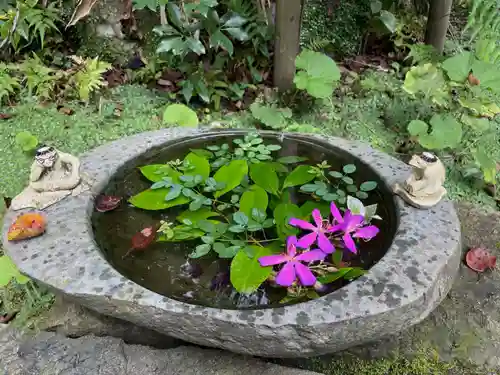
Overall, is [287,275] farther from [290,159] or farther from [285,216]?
[290,159]

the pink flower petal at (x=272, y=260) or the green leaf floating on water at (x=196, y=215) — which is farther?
the green leaf floating on water at (x=196, y=215)

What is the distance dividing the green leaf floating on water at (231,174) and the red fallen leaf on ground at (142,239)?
14.3 inches

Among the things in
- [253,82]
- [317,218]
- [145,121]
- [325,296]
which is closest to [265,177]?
[317,218]

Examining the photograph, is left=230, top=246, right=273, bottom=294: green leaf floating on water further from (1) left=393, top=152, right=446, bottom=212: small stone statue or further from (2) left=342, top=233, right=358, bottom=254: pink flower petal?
(1) left=393, top=152, right=446, bottom=212: small stone statue

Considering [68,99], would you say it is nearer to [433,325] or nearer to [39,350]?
[39,350]

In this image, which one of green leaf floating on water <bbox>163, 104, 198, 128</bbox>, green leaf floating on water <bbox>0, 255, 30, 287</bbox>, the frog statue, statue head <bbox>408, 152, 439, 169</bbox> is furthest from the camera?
the frog statue

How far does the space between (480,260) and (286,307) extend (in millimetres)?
1304

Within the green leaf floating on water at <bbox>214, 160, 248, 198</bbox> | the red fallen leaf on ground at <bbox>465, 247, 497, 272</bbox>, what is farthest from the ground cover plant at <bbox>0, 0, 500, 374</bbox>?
the red fallen leaf on ground at <bbox>465, 247, 497, 272</bbox>

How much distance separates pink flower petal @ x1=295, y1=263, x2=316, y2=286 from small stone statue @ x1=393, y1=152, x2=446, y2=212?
1.99 ft

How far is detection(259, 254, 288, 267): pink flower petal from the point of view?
1707 mm

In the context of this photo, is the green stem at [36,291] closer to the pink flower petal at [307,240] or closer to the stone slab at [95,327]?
the stone slab at [95,327]

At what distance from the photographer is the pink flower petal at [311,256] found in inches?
67.7

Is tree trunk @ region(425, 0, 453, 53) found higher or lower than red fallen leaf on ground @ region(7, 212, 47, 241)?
higher

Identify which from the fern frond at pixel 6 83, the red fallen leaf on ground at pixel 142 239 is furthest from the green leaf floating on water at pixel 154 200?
the fern frond at pixel 6 83
